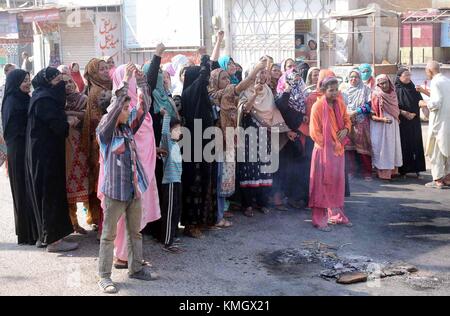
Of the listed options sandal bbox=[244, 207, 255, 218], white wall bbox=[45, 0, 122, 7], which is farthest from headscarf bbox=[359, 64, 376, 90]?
white wall bbox=[45, 0, 122, 7]

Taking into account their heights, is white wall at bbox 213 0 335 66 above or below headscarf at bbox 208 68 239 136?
above

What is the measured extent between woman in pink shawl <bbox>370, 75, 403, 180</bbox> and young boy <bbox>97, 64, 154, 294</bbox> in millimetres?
4570

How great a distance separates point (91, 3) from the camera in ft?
64.4

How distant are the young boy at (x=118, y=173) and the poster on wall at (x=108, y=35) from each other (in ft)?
49.0

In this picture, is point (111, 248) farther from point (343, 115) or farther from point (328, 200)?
point (343, 115)

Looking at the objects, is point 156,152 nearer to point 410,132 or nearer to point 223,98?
point 223,98

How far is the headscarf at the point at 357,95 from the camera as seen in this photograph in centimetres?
817

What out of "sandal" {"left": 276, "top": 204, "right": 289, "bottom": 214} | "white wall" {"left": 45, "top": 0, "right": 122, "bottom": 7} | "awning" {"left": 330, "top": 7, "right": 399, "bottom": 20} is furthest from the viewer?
"white wall" {"left": 45, "top": 0, "right": 122, "bottom": 7}

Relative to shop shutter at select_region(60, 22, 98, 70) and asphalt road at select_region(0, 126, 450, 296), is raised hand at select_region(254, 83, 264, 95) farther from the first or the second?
shop shutter at select_region(60, 22, 98, 70)

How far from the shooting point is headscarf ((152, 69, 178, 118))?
5488 millimetres

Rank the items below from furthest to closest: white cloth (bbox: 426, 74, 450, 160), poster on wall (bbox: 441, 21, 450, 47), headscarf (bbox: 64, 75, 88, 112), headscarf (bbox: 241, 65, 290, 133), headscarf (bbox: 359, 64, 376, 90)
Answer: poster on wall (bbox: 441, 21, 450, 47) → headscarf (bbox: 359, 64, 376, 90) → white cloth (bbox: 426, 74, 450, 160) → headscarf (bbox: 241, 65, 290, 133) → headscarf (bbox: 64, 75, 88, 112)
